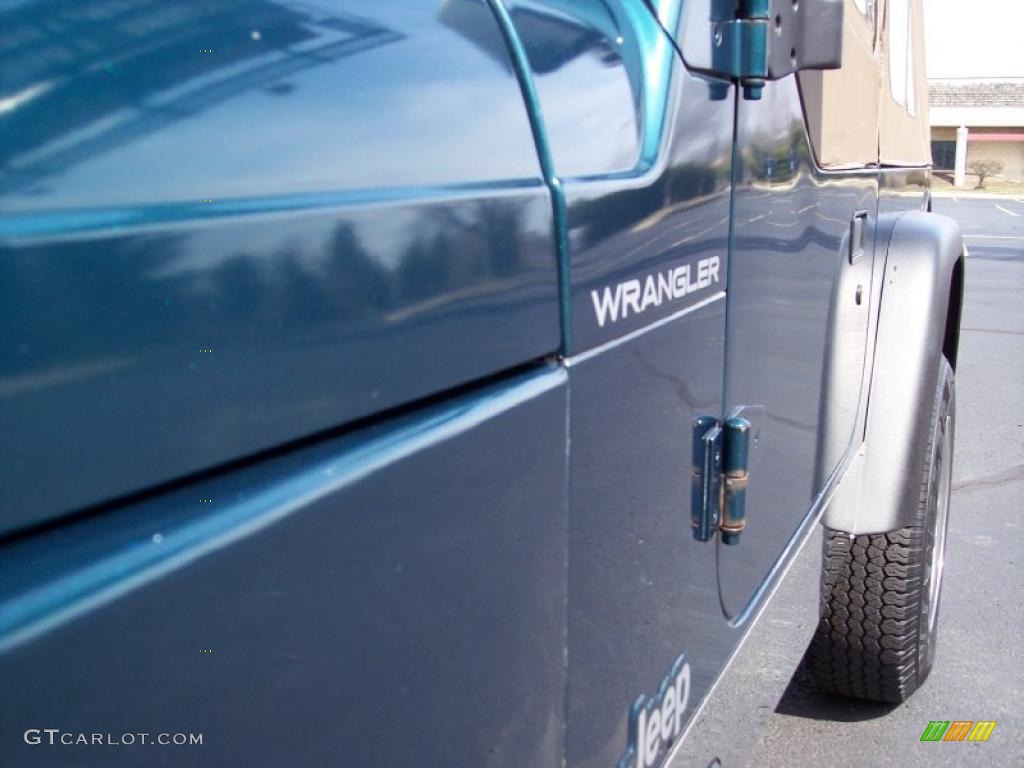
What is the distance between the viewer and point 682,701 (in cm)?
133

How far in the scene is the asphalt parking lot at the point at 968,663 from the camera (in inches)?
106

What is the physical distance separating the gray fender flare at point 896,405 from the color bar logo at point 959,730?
2.84 ft

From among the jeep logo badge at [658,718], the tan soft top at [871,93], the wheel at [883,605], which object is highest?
the tan soft top at [871,93]

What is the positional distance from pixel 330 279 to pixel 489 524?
278 millimetres

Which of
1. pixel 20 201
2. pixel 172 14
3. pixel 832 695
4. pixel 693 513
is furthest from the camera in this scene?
pixel 832 695

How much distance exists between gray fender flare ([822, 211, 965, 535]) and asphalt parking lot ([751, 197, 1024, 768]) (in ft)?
2.64

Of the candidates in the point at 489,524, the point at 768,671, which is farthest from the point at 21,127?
the point at 768,671

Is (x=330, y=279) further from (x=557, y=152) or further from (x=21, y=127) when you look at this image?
(x=557, y=152)

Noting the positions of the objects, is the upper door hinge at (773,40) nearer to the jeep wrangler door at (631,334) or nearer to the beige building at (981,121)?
the jeep wrangler door at (631,334)

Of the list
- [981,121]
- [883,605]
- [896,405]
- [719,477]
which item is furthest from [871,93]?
[981,121]

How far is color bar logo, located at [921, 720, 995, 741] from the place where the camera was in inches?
108

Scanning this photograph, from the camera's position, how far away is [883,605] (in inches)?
99.0

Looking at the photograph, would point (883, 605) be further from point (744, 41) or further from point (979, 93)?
point (979, 93)

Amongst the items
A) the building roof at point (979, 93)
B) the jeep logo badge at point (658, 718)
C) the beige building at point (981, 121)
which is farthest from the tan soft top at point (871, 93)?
the building roof at point (979, 93)
